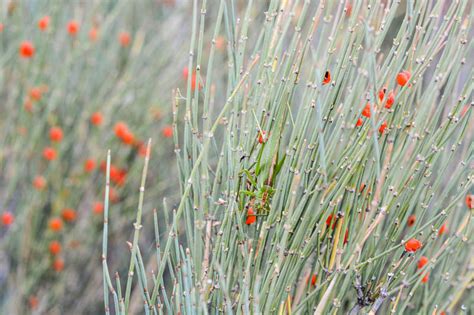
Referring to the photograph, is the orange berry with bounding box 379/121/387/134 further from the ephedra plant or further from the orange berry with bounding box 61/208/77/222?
the orange berry with bounding box 61/208/77/222

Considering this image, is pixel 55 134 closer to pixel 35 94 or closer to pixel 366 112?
pixel 35 94

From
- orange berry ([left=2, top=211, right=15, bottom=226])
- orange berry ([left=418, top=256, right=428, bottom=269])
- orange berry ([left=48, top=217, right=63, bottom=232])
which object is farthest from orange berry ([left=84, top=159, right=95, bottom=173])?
orange berry ([left=418, top=256, right=428, bottom=269])

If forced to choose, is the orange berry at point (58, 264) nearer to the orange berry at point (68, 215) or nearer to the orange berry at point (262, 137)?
the orange berry at point (68, 215)

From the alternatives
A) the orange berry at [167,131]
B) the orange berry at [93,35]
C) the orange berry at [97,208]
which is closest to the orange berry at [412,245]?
the orange berry at [167,131]

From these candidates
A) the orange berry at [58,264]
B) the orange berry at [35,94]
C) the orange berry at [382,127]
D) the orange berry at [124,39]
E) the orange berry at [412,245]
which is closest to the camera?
the orange berry at [412,245]

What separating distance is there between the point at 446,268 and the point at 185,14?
7.63ft

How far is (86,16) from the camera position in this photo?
326cm

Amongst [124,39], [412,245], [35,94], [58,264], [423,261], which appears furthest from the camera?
[124,39]

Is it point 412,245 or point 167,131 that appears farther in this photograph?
point 167,131

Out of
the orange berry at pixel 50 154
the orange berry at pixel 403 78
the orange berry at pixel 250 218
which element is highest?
the orange berry at pixel 403 78

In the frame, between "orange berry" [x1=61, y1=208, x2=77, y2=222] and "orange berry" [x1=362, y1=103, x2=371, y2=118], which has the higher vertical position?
"orange berry" [x1=362, y1=103, x2=371, y2=118]

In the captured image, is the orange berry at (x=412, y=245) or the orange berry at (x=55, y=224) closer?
the orange berry at (x=412, y=245)

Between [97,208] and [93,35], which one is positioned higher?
[93,35]

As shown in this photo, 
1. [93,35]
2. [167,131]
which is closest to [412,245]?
[167,131]
